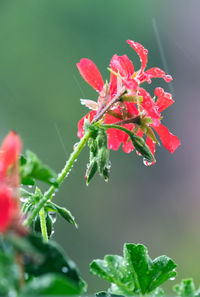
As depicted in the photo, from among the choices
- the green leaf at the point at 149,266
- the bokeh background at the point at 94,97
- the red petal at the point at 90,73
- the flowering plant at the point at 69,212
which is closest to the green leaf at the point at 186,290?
the flowering plant at the point at 69,212

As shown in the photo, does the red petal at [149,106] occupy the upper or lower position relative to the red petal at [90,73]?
lower

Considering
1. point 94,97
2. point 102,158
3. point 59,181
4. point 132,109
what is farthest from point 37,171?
point 94,97

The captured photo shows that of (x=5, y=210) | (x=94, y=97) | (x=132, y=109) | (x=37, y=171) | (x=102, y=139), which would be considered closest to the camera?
(x=5, y=210)

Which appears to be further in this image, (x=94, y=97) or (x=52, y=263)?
(x=94, y=97)

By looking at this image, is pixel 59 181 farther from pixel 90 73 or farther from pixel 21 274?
pixel 90 73

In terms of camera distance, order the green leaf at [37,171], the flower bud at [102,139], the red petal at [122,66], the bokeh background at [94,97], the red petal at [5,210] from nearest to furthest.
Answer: the red petal at [5,210], the green leaf at [37,171], the flower bud at [102,139], the red petal at [122,66], the bokeh background at [94,97]

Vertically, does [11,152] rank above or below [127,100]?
below

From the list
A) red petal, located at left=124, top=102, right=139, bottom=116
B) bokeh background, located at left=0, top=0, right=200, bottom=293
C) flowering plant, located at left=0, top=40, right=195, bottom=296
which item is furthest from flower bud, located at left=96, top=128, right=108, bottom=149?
bokeh background, located at left=0, top=0, right=200, bottom=293

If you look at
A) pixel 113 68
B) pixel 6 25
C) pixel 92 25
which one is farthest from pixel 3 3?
pixel 113 68

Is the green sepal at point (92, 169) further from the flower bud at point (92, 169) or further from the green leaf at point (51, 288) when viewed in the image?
the green leaf at point (51, 288)
